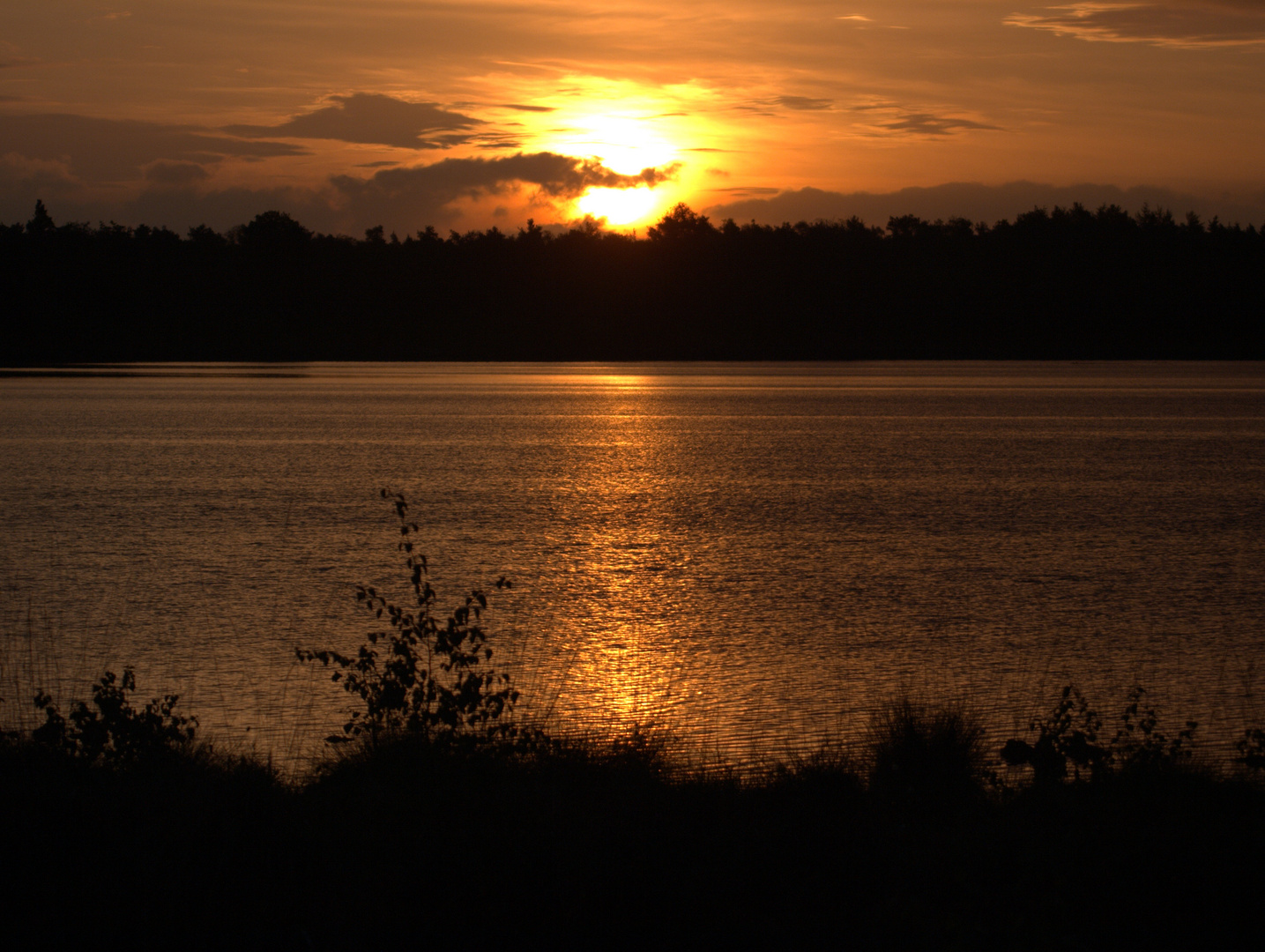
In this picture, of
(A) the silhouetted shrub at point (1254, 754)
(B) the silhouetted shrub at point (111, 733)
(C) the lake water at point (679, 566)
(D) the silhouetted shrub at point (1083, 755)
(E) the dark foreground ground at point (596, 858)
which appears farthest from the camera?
(C) the lake water at point (679, 566)

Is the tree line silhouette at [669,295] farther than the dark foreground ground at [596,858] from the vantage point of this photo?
Yes

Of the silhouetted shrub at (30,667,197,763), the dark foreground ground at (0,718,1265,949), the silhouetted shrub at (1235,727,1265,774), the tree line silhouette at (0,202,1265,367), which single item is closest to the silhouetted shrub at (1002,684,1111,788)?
the dark foreground ground at (0,718,1265,949)

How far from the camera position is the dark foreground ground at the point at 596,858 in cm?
563

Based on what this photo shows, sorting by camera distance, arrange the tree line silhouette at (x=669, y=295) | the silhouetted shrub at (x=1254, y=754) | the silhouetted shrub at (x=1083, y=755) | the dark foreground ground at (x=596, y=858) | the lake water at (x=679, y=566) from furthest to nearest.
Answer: the tree line silhouette at (x=669, y=295) → the lake water at (x=679, y=566) → the silhouetted shrub at (x=1083, y=755) → the silhouetted shrub at (x=1254, y=754) → the dark foreground ground at (x=596, y=858)

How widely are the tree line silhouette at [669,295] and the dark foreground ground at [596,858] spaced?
14010cm


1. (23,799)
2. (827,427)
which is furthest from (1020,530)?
(827,427)

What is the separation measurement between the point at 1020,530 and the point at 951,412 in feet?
115

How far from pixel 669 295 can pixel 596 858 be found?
148 m

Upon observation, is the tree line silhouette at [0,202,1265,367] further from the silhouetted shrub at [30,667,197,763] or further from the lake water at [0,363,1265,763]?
the silhouetted shrub at [30,667,197,763]

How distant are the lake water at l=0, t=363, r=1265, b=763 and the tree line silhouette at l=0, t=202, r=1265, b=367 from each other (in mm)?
103012

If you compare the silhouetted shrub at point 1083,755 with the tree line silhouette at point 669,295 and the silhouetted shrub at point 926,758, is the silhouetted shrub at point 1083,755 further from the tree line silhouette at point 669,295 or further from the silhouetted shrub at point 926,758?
the tree line silhouette at point 669,295

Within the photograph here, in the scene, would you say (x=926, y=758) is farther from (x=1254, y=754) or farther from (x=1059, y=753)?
(x=1254, y=754)

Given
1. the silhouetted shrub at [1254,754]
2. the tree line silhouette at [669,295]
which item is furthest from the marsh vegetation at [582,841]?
the tree line silhouette at [669,295]

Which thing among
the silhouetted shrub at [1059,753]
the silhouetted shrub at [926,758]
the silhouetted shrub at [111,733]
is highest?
the silhouetted shrub at [111,733]
